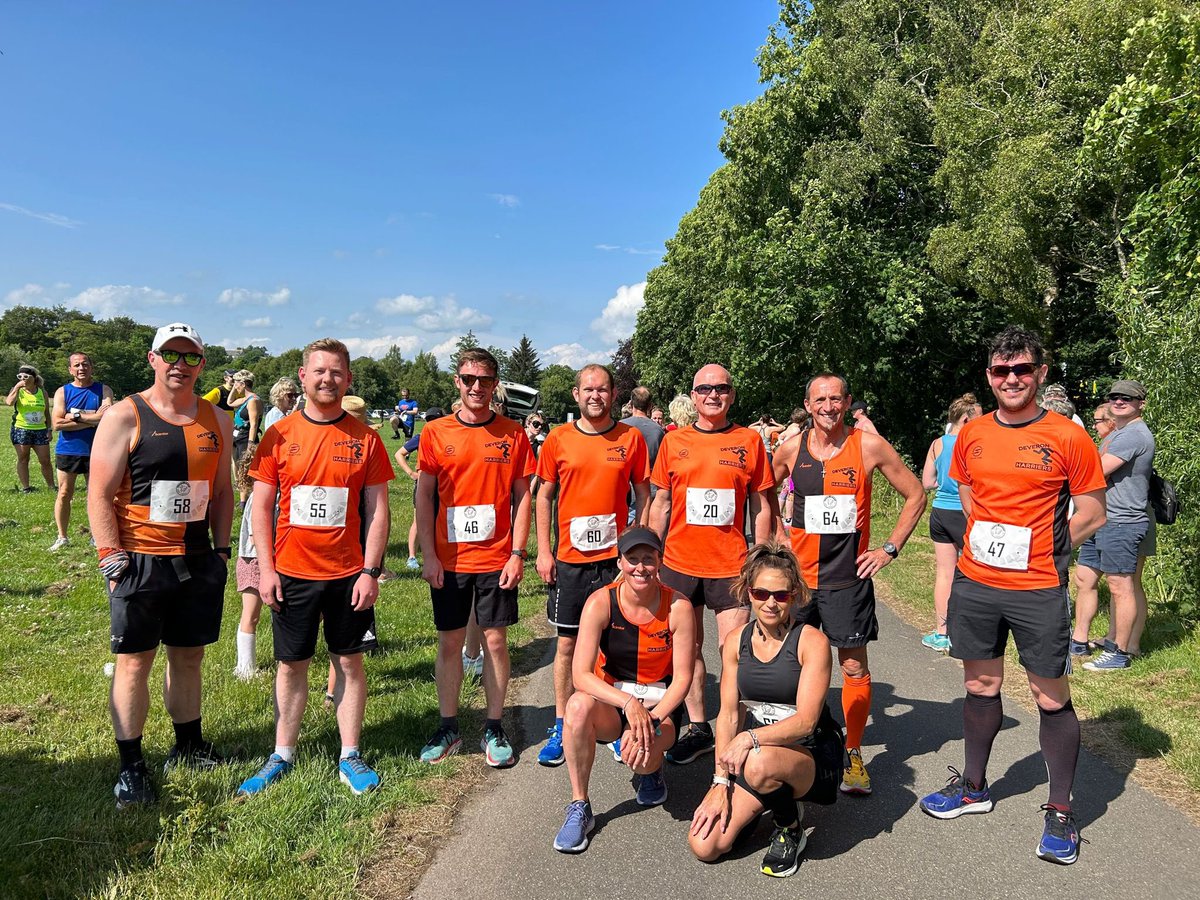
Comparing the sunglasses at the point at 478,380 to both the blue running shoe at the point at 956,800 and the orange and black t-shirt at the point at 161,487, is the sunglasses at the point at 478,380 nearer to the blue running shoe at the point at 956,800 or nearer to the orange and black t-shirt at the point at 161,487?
the orange and black t-shirt at the point at 161,487

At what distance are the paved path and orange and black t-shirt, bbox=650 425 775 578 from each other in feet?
3.74

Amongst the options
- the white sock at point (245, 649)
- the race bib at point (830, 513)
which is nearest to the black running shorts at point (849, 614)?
the race bib at point (830, 513)

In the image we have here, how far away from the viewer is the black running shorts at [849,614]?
3.94 meters

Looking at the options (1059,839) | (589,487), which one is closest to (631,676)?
(589,487)

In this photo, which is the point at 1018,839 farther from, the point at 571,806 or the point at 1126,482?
the point at 1126,482

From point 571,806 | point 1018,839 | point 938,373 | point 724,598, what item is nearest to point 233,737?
point 571,806

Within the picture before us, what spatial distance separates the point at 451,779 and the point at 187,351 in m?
2.56

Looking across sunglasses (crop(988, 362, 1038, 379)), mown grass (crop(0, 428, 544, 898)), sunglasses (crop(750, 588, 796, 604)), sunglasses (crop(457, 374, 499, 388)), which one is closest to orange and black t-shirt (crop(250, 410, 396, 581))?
sunglasses (crop(457, 374, 499, 388))

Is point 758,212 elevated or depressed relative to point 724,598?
elevated

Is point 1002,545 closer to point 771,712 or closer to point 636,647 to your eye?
point 771,712

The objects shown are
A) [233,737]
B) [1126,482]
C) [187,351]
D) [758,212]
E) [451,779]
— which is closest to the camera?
[187,351]

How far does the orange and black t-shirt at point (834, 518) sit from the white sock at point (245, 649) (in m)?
3.77

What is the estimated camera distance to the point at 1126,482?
585 cm

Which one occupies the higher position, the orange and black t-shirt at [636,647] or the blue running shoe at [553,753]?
the orange and black t-shirt at [636,647]
